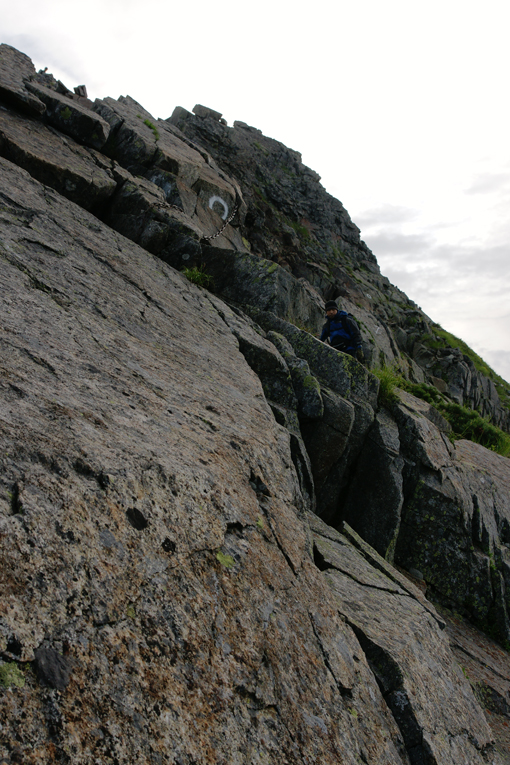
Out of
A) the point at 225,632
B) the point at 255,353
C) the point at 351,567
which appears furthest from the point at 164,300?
the point at 225,632

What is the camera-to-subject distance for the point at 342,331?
16328 mm

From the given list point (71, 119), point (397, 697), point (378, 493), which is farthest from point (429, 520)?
point (71, 119)

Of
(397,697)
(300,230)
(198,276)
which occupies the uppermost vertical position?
(300,230)

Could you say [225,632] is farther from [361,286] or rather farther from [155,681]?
[361,286]

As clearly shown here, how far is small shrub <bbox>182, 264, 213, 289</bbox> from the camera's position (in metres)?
12.2

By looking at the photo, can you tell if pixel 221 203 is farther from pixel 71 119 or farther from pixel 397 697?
pixel 397 697

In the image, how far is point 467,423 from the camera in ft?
70.0

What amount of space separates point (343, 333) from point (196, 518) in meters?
13.0

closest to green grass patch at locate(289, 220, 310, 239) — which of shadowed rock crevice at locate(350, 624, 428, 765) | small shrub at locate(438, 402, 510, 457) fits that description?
small shrub at locate(438, 402, 510, 457)

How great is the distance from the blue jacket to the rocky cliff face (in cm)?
272

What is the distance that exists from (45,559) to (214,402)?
407 cm

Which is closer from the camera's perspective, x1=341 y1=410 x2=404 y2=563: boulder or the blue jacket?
x1=341 y1=410 x2=404 y2=563: boulder

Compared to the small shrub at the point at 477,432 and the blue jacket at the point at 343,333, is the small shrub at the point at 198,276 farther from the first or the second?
the small shrub at the point at 477,432

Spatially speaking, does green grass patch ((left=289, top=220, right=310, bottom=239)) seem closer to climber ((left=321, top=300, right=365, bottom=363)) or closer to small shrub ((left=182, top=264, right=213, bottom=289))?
climber ((left=321, top=300, right=365, bottom=363))
